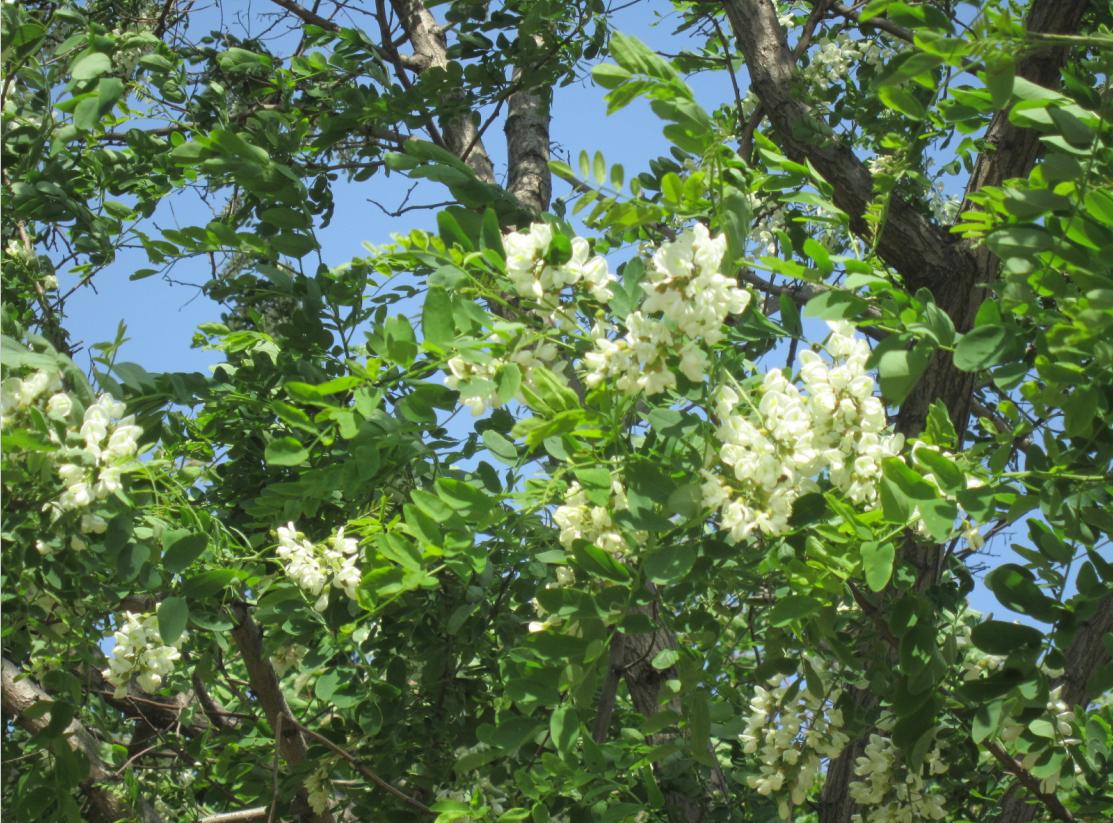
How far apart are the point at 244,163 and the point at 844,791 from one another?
72.7 inches

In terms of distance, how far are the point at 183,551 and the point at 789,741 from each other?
3.69 feet

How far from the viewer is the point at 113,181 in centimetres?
314

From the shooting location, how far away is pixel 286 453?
2.08m

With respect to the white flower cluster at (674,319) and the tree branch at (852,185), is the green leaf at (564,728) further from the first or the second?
the tree branch at (852,185)

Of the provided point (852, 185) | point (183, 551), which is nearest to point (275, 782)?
point (183, 551)

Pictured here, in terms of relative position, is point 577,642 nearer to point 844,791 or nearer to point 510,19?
point 844,791

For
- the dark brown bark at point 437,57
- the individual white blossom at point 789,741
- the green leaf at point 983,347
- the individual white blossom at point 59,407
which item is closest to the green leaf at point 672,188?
the green leaf at point 983,347

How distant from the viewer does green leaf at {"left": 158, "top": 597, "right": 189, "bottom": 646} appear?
2.03 meters

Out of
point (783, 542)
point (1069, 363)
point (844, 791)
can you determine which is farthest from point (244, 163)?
point (844, 791)

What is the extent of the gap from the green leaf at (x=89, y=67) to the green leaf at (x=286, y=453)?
0.77 metres

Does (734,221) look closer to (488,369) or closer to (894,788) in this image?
(488,369)

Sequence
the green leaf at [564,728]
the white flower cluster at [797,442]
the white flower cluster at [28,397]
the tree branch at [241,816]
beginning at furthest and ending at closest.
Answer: the tree branch at [241,816] < the green leaf at [564,728] < the white flower cluster at [28,397] < the white flower cluster at [797,442]

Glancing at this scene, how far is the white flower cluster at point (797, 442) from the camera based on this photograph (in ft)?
5.28

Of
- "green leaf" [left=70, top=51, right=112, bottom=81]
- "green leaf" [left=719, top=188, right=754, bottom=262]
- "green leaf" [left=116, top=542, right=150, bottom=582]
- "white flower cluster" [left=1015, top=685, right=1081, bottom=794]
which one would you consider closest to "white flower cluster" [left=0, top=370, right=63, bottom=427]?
"green leaf" [left=116, top=542, right=150, bottom=582]
